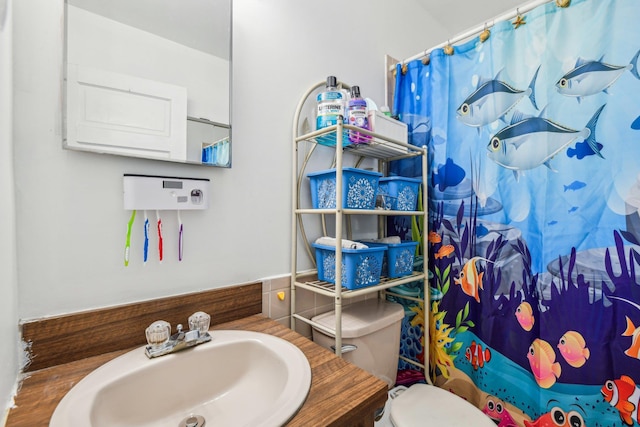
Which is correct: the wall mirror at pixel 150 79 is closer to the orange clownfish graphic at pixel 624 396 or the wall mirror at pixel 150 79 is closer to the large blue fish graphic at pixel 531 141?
the large blue fish graphic at pixel 531 141

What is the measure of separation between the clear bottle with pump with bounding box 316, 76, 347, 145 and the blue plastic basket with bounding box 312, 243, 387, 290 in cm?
46

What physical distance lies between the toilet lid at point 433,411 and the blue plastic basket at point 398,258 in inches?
19.6

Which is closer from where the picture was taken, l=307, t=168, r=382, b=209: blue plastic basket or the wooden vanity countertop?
the wooden vanity countertop

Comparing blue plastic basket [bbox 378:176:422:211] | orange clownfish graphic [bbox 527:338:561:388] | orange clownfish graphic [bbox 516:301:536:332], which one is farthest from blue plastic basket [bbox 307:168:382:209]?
orange clownfish graphic [bbox 527:338:561:388]

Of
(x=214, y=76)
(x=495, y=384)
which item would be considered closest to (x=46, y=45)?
(x=214, y=76)

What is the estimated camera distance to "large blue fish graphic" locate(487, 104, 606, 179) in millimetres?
1013

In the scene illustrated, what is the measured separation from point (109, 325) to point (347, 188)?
807 millimetres

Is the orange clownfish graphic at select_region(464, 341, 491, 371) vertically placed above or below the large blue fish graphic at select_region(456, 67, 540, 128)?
below

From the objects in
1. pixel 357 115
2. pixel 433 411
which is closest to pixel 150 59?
pixel 357 115

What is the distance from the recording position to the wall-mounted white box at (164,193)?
0.76 meters

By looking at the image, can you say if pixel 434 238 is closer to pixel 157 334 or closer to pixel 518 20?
pixel 518 20

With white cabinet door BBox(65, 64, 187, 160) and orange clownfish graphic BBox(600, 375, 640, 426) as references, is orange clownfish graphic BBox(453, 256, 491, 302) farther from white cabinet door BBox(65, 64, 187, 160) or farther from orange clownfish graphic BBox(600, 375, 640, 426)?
white cabinet door BBox(65, 64, 187, 160)

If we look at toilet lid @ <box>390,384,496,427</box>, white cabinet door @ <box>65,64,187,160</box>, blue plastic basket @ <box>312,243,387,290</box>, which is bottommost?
toilet lid @ <box>390,384,496,427</box>

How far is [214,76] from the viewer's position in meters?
0.92
